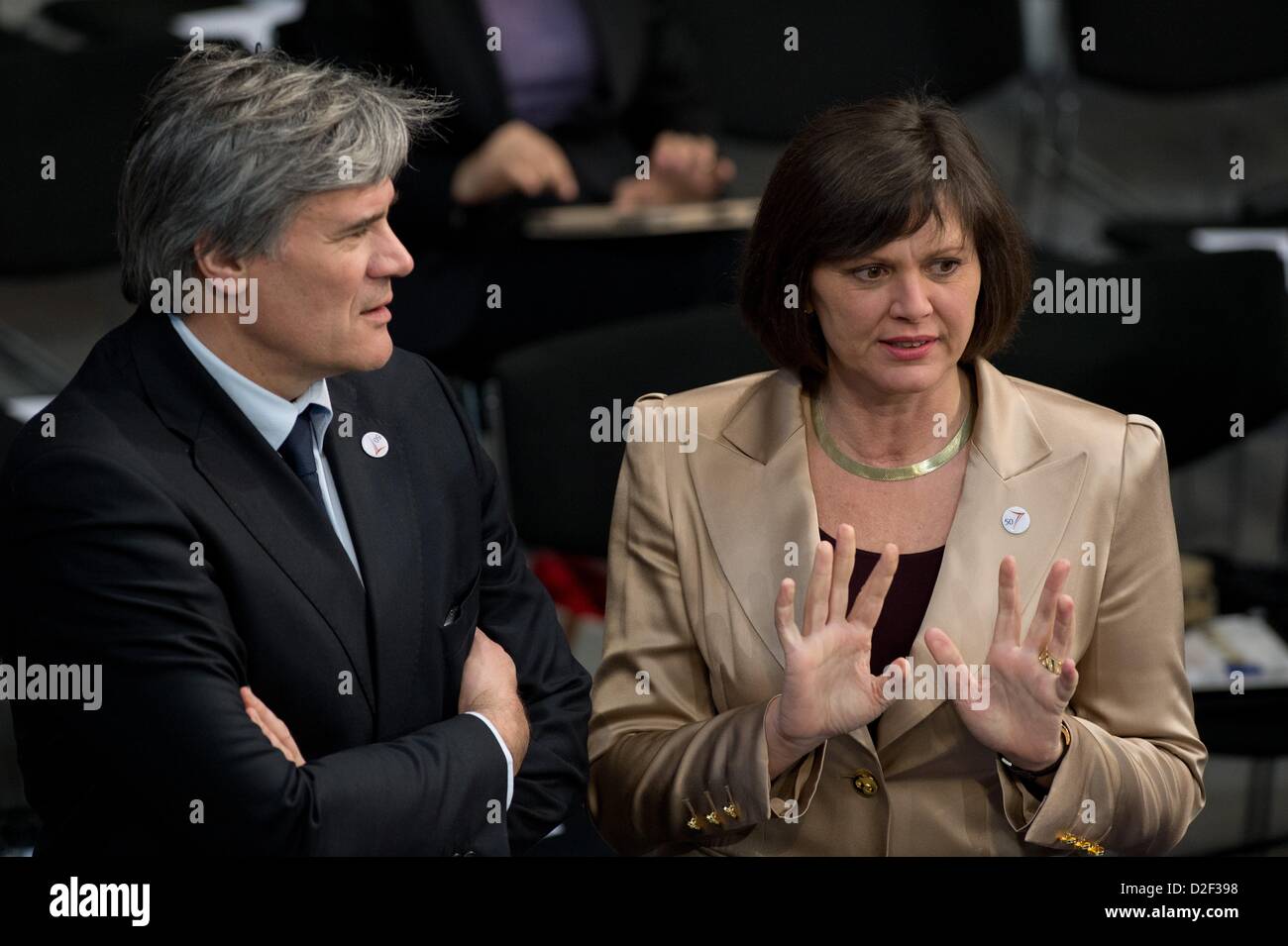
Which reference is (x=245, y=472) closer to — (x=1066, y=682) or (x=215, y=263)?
(x=215, y=263)

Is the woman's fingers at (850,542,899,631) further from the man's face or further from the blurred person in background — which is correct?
the blurred person in background

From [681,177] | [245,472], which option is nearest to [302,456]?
[245,472]

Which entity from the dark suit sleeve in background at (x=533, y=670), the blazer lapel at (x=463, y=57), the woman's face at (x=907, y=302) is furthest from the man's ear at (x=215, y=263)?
the blazer lapel at (x=463, y=57)

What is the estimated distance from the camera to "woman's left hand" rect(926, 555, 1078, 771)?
65.7 inches

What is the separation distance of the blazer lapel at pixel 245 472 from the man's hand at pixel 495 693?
0.48 feet

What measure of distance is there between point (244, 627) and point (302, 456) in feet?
0.61

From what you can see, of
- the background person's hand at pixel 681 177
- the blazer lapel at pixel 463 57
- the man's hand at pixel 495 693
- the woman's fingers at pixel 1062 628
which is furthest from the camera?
the background person's hand at pixel 681 177

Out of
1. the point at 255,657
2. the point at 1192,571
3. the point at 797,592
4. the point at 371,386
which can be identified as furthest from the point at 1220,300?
the point at 255,657

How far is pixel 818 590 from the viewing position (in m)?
1.68

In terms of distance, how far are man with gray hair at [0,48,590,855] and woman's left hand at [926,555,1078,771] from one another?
17.9 inches

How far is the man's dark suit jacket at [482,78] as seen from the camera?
2.91 meters

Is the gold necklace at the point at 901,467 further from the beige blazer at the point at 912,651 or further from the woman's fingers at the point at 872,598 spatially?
the woman's fingers at the point at 872,598
